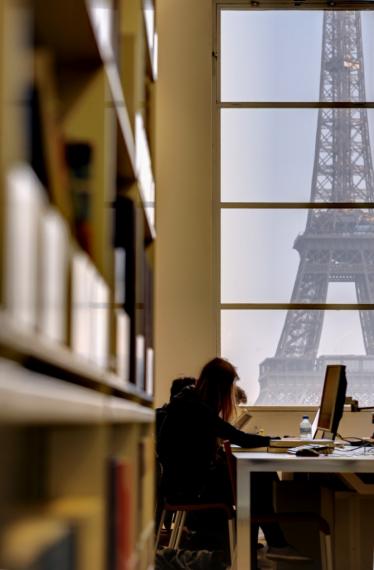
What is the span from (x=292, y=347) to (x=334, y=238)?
966 mm

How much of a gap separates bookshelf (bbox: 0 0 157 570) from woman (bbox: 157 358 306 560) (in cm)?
247

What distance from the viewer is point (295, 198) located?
7.50 m

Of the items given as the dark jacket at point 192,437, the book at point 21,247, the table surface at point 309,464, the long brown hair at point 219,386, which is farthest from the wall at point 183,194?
the book at point 21,247

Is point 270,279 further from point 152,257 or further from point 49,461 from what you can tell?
point 49,461

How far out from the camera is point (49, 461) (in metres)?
1.19

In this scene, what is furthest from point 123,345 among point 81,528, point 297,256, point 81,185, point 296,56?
point 296,56

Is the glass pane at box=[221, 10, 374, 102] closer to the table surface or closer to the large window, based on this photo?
the large window

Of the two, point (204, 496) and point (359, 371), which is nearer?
point (204, 496)

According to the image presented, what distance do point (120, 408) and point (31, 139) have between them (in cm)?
63

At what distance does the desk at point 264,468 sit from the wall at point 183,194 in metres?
3.35

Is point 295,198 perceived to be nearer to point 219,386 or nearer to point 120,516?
point 219,386

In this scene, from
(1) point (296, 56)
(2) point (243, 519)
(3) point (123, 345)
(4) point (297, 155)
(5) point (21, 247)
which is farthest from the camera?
(1) point (296, 56)

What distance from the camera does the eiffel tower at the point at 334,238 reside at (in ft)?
24.0

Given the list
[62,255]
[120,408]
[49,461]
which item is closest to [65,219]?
[62,255]
